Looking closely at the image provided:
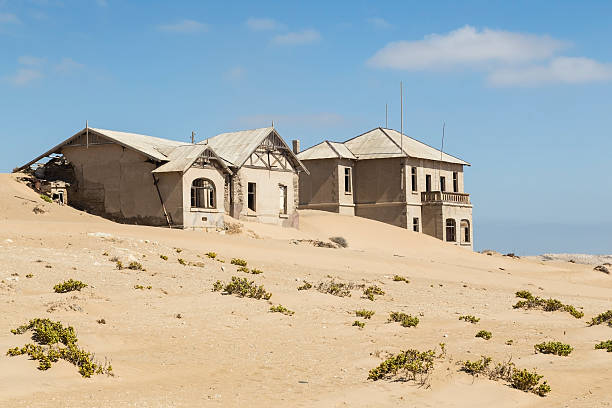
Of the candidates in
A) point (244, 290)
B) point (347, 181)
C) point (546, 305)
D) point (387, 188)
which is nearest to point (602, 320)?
point (546, 305)

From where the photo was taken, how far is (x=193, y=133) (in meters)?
42.3

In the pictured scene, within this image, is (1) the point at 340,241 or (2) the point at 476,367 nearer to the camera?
(2) the point at 476,367

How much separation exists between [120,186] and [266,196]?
880 cm

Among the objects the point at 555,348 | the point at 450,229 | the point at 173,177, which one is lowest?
the point at 555,348

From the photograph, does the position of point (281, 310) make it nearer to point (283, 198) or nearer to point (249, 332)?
point (249, 332)

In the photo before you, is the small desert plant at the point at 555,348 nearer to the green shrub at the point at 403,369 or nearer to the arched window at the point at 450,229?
the green shrub at the point at 403,369

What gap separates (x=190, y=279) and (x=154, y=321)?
459cm

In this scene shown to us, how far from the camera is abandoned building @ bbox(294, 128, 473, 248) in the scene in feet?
156

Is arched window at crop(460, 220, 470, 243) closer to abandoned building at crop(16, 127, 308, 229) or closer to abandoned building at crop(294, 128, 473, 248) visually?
abandoned building at crop(294, 128, 473, 248)

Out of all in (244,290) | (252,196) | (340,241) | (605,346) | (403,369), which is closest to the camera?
(403,369)

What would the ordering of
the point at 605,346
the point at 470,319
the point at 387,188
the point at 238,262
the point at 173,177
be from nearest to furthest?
the point at 605,346
the point at 470,319
the point at 238,262
the point at 173,177
the point at 387,188

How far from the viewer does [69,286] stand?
1526 centimetres

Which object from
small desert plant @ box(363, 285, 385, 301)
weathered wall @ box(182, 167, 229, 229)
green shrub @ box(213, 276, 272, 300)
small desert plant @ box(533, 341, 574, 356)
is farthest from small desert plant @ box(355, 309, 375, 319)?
weathered wall @ box(182, 167, 229, 229)

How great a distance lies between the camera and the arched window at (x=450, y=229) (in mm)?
48281
